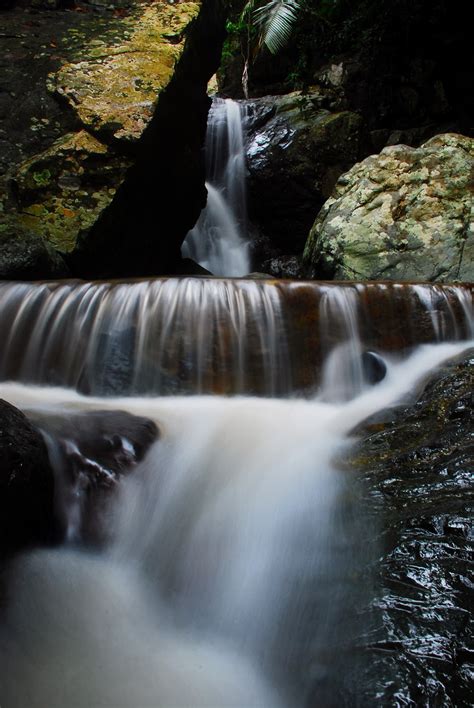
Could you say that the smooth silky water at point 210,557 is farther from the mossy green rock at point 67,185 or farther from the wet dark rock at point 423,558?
the mossy green rock at point 67,185

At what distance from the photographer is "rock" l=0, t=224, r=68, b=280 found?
4680 millimetres

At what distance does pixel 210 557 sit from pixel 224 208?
27.8ft

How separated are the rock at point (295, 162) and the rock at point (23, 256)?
5205 mm

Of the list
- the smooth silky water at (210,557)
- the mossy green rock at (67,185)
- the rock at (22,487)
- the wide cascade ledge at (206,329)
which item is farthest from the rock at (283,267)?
the rock at (22,487)

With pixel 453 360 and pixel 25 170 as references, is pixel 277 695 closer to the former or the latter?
pixel 453 360

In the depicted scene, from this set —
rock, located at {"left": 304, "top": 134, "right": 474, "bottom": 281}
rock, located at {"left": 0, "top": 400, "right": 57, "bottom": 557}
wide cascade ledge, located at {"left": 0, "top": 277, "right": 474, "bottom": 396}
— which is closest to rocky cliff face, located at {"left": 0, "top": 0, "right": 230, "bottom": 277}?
wide cascade ledge, located at {"left": 0, "top": 277, "right": 474, "bottom": 396}

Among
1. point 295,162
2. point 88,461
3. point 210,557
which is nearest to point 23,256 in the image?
point 88,461

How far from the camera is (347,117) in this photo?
9.15m

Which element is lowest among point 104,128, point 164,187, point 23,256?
point 23,256

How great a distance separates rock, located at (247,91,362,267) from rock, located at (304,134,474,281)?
223 cm

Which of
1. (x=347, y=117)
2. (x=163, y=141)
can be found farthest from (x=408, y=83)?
(x=163, y=141)

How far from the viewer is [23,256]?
4746mm

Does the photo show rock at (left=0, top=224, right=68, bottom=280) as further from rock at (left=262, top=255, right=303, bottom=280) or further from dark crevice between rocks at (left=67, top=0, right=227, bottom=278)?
rock at (left=262, top=255, right=303, bottom=280)

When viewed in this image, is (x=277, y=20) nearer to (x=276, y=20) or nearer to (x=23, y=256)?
(x=276, y=20)
